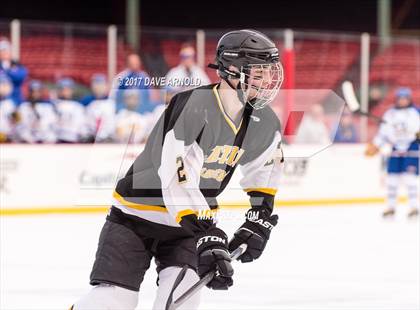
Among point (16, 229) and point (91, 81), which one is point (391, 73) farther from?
point (16, 229)

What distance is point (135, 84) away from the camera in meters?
3.45

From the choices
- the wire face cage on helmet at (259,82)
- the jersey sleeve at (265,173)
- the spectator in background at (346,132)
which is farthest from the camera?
the spectator in background at (346,132)

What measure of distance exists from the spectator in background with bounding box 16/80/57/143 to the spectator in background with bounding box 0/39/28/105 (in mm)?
106

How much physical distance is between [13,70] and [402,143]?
385cm

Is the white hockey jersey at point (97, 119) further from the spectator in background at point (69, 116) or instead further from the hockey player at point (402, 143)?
the hockey player at point (402, 143)

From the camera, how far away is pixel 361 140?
33.1ft

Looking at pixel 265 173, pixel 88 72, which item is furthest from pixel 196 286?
pixel 88 72

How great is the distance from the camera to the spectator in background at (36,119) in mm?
8344

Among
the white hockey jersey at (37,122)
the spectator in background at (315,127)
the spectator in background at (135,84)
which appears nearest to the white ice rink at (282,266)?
the spectator in background at (135,84)

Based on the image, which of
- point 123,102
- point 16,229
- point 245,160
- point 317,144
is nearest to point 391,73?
point 317,144

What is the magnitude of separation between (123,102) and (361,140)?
384cm

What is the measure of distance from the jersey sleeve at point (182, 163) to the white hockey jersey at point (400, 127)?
6.86 meters

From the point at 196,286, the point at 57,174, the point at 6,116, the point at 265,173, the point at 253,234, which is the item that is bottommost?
the point at 57,174

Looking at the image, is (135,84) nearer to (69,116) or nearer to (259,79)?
(259,79)
